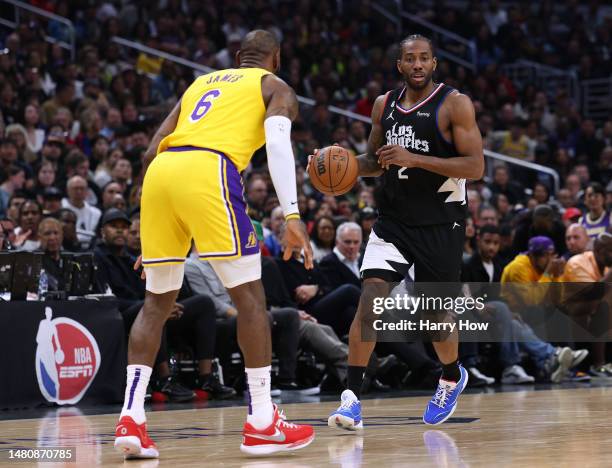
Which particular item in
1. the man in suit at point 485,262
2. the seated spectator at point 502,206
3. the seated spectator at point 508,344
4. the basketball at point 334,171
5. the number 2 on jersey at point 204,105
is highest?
the number 2 on jersey at point 204,105

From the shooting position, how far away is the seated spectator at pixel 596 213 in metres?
12.3

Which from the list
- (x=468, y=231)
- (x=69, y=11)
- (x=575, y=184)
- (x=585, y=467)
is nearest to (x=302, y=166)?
(x=468, y=231)

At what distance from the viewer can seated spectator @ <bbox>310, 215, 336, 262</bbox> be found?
1082 cm

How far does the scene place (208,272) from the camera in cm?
Result: 948

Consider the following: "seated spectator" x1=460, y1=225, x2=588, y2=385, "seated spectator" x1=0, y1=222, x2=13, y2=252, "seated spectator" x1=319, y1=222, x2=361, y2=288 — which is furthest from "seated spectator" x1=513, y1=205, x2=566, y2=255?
"seated spectator" x1=0, y1=222, x2=13, y2=252

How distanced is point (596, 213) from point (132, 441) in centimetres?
877

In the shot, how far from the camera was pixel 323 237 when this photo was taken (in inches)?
426

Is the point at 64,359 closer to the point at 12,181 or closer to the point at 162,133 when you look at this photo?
the point at 12,181

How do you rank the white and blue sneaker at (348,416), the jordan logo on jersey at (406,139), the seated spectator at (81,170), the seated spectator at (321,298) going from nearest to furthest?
the white and blue sneaker at (348,416), the jordan logo on jersey at (406,139), the seated spectator at (321,298), the seated spectator at (81,170)

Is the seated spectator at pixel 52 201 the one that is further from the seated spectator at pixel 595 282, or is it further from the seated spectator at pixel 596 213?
the seated spectator at pixel 596 213

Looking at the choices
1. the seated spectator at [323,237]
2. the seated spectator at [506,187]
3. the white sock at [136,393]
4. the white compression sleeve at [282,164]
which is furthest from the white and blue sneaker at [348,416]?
the seated spectator at [506,187]

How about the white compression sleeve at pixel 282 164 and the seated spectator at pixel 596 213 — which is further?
the seated spectator at pixel 596 213

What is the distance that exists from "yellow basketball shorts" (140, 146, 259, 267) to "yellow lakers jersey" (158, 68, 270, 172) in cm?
6

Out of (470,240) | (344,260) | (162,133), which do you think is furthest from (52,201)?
(162,133)
